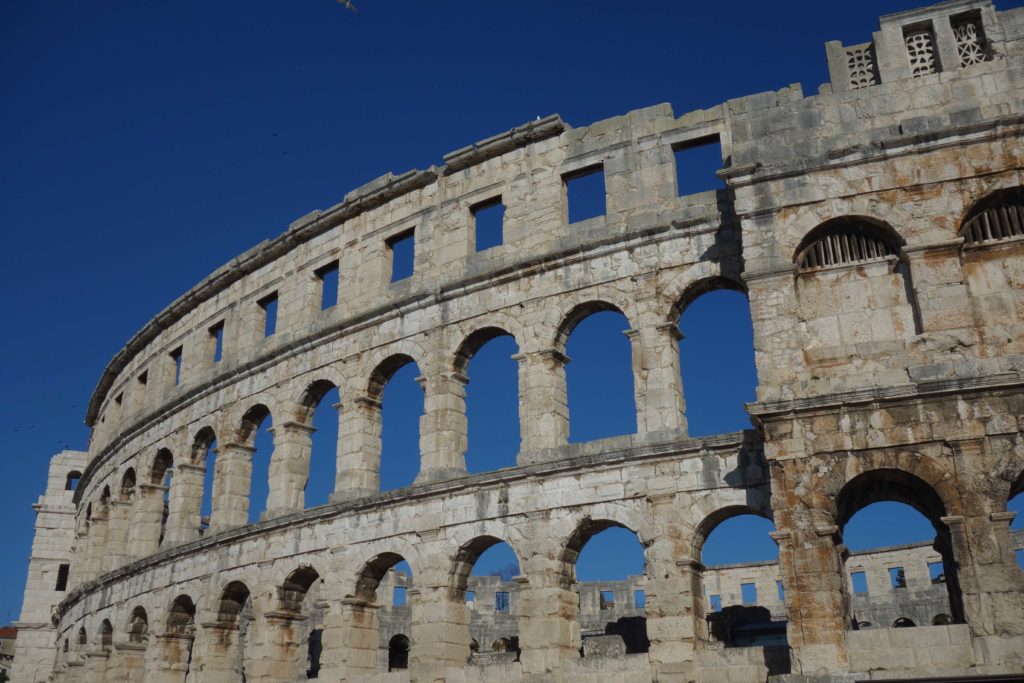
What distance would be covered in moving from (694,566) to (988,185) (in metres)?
7.01

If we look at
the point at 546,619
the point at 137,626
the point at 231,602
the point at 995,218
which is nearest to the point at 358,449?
the point at 231,602

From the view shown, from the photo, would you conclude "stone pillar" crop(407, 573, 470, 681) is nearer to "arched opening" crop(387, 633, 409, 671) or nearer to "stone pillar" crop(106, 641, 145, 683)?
"stone pillar" crop(106, 641, 145, 683)

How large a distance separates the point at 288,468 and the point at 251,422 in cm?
276

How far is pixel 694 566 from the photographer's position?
15.6 m

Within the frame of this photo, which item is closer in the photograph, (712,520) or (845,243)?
(845,243)

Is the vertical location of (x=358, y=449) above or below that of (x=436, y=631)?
above

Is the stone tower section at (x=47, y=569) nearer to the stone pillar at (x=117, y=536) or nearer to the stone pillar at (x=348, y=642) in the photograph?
the stone pillar at (x=117, y=536)

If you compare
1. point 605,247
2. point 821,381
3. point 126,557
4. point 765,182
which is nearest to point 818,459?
point 821,381

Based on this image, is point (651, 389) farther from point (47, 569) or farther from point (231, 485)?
point (47, 569)

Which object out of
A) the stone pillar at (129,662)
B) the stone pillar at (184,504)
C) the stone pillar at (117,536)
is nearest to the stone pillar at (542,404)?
the stone pillar at (184,504)

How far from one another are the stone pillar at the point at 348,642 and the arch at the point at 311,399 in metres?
4.66

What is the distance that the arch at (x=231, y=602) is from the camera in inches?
848

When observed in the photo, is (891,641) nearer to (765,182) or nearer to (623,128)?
(765,182)

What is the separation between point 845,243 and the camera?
1485 centimetres
